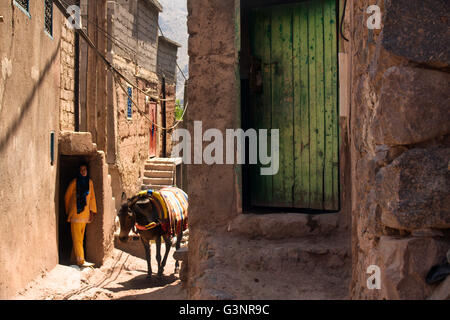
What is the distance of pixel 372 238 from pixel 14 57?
4.85 m

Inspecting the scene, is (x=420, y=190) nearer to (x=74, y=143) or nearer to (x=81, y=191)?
(x=74, y=143)

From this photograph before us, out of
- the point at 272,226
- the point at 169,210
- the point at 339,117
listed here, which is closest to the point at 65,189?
the point at 169,210

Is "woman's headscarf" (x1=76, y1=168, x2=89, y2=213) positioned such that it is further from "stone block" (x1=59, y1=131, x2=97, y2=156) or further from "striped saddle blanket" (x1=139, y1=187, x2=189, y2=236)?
"striped saddle blanket" (x1=139, y1=187, x2=189, y2=236)

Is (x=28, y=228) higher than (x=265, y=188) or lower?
lower

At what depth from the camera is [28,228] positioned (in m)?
6.18

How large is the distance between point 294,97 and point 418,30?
9.91 ft

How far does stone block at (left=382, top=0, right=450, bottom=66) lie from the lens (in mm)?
1882

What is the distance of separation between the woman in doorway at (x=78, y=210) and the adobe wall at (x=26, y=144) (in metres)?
0.55

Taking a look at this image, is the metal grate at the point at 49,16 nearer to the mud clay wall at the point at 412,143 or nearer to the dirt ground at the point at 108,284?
the dirt ground at the point at 108,284

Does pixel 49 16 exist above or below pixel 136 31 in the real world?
below

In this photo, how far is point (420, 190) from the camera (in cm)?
188

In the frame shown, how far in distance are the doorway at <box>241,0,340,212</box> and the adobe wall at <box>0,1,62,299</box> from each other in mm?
2599
